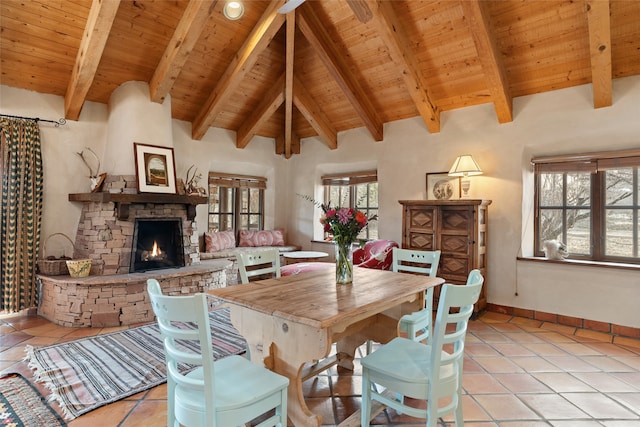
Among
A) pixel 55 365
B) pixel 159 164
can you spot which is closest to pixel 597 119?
pixel 159 164

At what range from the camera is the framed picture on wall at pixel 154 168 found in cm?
432

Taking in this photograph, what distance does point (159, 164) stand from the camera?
14.8 feet

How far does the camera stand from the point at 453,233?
4227 millimetres

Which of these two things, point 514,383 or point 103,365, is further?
point 103,365

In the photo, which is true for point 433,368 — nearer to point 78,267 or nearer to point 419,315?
point 419,315

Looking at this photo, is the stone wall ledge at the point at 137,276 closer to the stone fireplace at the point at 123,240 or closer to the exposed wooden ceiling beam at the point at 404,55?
the stone fireplace at the point at 123,240

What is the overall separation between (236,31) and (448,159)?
3.24 m

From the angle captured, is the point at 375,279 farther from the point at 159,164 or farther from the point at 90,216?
the point at 90,216

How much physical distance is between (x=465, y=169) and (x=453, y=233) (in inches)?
31.8

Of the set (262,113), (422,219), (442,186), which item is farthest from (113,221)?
(442,186)

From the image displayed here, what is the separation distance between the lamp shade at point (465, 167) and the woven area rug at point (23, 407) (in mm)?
4361

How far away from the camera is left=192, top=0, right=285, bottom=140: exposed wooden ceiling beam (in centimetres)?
410

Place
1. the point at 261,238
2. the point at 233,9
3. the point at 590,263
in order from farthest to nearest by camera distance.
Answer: the point at 261,238, the point at 590,263, the point at 233,9

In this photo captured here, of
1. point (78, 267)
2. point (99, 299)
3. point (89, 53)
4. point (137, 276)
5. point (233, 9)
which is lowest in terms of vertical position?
point (99, 299)
